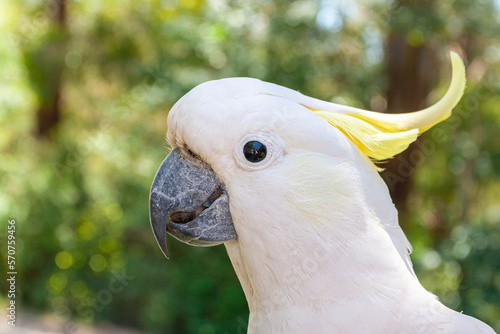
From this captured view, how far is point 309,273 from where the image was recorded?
1.21 meters

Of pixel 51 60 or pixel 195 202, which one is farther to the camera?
pixel 51 60

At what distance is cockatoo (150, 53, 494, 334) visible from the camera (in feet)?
3.92

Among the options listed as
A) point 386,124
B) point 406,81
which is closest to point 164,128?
point 406,81

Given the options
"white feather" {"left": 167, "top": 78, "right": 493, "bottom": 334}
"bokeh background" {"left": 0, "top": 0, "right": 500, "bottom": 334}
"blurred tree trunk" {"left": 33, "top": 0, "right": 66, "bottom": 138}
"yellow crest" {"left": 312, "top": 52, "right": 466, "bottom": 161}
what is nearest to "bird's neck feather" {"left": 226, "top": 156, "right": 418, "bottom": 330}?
"white feather" {"left": 167, "top": 78, "right": 493, "bottom": 334}

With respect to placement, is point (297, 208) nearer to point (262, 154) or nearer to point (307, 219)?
point (307, 219)

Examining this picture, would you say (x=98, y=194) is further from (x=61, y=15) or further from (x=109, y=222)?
(x=61, y=15)

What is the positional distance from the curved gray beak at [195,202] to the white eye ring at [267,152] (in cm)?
11

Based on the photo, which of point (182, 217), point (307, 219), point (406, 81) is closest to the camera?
point (307, 219)

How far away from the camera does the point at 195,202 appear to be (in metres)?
1.28

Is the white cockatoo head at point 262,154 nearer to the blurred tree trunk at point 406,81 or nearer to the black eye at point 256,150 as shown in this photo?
the black eye at point 256,150

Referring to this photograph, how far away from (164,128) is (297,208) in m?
3.19

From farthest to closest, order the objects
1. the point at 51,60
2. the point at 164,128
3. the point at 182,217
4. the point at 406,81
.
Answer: the point at 51,60 < the point at 164,128 < the point at 406,81 < the point at 182,217

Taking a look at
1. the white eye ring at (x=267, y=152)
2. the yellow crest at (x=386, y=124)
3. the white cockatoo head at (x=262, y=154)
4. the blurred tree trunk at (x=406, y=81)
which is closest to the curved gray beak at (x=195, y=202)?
the white cockatoo head at (x=262, y=154)

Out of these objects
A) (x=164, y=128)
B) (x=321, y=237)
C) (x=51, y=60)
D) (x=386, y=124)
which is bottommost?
(x=164, y=128)
